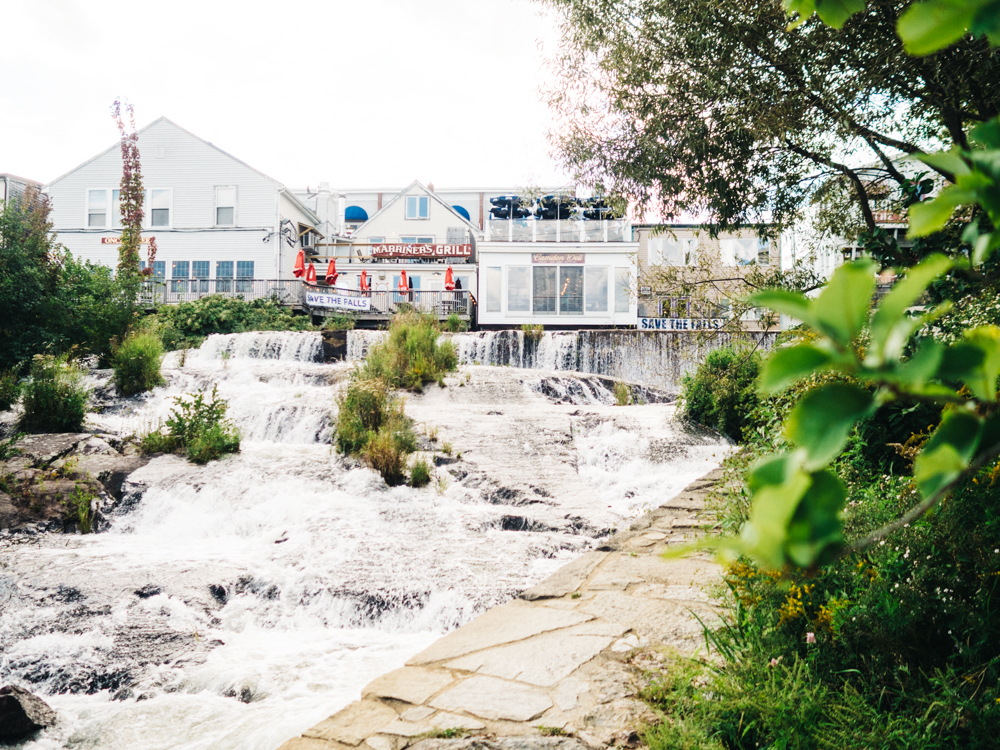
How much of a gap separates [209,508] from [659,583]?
19.5ft

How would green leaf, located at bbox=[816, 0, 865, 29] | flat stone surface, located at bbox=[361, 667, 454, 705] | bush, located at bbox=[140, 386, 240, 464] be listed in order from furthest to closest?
1. bush, located at bbox=[140, 386, 240, 464]
2. flat stone surface, located at bbox=[361, 667, 454, 705]
3. green leaf, located at bbox=[816, 0, 865, 29]

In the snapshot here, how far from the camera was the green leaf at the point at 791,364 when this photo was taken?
0.51 meters

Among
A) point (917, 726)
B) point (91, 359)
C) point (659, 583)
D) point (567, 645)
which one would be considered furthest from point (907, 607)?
point (91, 359)

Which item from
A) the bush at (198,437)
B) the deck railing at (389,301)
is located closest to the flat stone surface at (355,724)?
the bush at (198,437)

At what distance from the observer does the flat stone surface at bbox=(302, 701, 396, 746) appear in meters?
3.06

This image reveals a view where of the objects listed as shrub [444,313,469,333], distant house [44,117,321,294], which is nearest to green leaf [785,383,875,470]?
shrub [444,313,469,333]

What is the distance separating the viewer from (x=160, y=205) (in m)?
30.8

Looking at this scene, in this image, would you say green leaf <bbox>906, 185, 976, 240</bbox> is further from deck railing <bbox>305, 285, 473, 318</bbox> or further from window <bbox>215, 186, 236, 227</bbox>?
window <bbox>215, 186, 236, 227</bbox>

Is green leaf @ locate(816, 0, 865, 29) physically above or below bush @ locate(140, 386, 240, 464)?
above

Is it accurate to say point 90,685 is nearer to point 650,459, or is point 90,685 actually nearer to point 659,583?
point 659,583

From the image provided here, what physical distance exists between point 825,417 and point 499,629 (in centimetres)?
410

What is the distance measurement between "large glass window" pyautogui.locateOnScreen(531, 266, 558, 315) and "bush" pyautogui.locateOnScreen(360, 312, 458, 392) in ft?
45.9

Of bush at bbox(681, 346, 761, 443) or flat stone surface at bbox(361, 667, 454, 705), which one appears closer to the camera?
flat stone surface at bbox(361, 667, 454, 705)

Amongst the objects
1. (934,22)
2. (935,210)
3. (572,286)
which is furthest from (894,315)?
(572,286)
